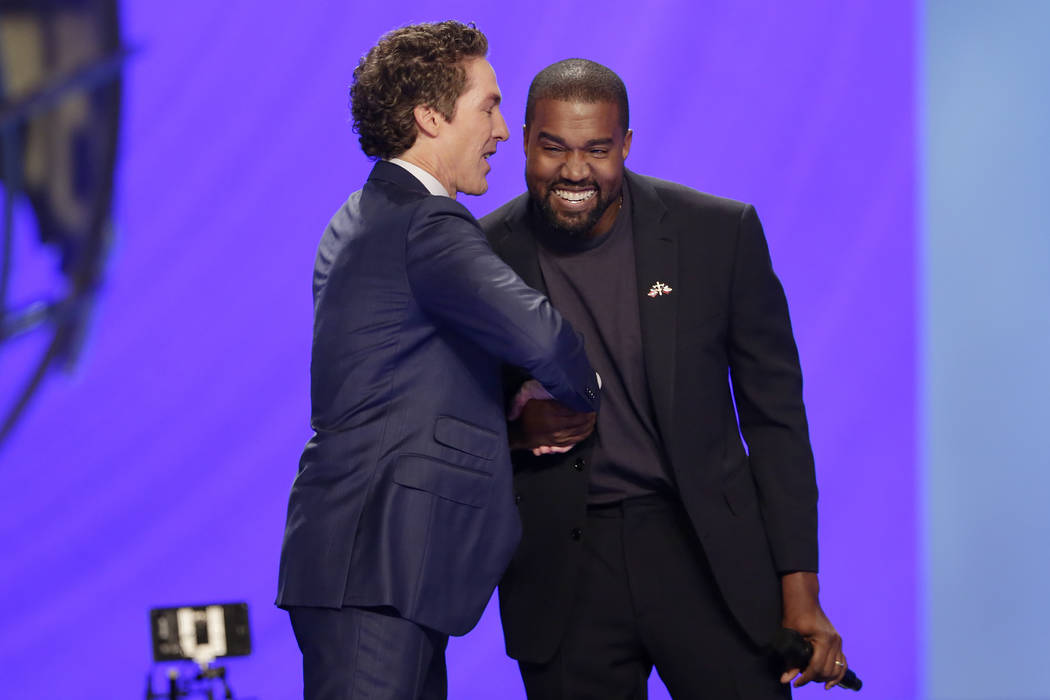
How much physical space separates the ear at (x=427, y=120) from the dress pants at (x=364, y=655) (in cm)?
79

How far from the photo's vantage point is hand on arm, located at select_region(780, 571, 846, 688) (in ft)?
7.31

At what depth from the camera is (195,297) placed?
372cm

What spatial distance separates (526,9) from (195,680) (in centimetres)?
217

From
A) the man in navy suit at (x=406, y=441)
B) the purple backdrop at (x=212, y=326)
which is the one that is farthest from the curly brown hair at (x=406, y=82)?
the purple backdrop at (x=212, y=326)

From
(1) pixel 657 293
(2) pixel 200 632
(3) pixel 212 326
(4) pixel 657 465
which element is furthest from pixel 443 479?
(3) pixel 212 326

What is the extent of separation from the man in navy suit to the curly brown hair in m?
0.11

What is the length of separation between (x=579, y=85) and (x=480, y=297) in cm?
63

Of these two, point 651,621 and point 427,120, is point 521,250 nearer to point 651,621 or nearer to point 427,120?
point 427,120

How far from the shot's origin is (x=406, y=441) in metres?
1.88

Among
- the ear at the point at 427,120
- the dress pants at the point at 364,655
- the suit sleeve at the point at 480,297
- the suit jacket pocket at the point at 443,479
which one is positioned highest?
the ear at the point at 427,120

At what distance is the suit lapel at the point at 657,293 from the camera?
219cm

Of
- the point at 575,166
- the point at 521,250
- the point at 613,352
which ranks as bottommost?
the point at 613,352

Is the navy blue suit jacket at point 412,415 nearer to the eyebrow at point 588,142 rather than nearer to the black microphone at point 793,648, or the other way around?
the eyebrow at point 588,142

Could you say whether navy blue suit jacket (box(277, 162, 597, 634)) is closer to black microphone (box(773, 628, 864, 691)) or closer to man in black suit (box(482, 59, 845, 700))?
man in black suit (box(482, 59, 845, 700))
